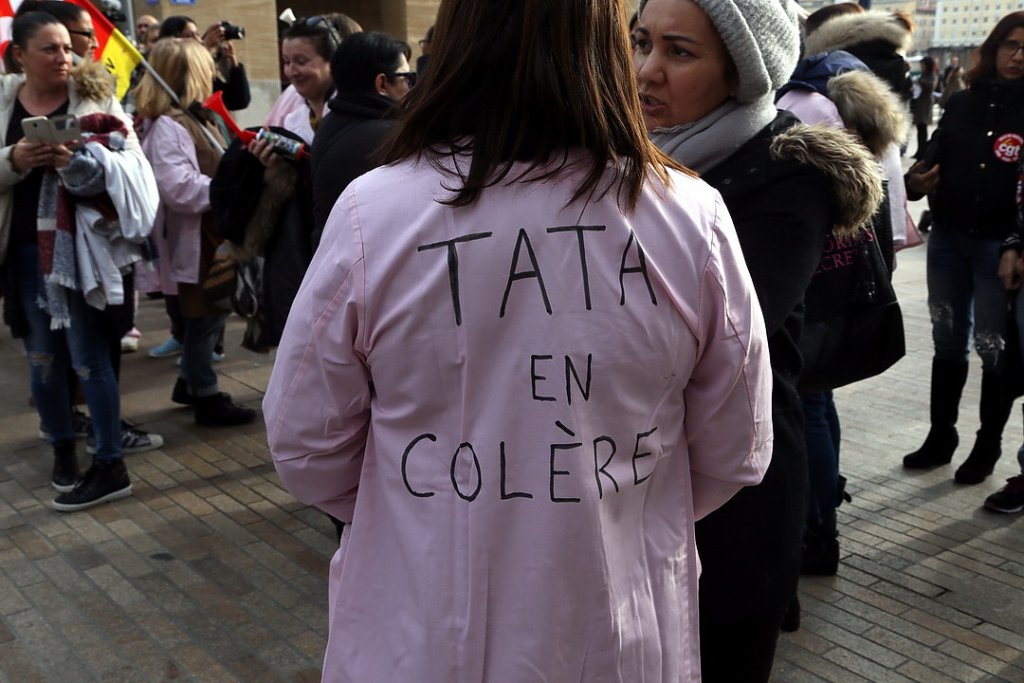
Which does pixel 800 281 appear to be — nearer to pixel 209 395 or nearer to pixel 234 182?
pixel 234 182

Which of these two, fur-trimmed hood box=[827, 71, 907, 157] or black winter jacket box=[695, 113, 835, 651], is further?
fur-trimmed hood box=[827, 71, 907, 157]

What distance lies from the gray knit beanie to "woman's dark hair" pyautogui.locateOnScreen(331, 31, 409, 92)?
75.0 inches

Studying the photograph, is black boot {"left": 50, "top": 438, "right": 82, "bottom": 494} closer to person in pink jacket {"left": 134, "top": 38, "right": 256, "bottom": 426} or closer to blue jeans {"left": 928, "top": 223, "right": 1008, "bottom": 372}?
person in pink jacket {"left": 134, "top": 38, "right": 256, "bottom": 426}

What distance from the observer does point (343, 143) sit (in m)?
3.80

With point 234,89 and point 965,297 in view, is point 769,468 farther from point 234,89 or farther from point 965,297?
point 234,89

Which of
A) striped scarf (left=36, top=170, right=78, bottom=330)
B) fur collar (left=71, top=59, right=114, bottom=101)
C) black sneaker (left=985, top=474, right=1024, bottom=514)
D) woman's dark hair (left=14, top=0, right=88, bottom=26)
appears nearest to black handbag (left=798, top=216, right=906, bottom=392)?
black sneaker (left=985, top=474, right=1024, bottom=514)

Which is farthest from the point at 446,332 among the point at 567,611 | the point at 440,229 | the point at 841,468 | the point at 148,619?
the point at 841,468

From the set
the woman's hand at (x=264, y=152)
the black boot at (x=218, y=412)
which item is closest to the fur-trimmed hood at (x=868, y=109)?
the woman's hand at (x=264, y=152)

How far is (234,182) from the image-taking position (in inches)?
169

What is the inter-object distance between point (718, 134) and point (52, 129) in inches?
116

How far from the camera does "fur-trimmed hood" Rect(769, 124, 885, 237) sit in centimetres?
213

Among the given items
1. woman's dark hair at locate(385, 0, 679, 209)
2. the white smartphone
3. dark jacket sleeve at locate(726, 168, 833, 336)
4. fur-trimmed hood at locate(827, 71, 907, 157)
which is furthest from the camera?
the white smartphone

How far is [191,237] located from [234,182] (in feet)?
4.41

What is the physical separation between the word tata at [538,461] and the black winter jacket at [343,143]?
91.4 inches
